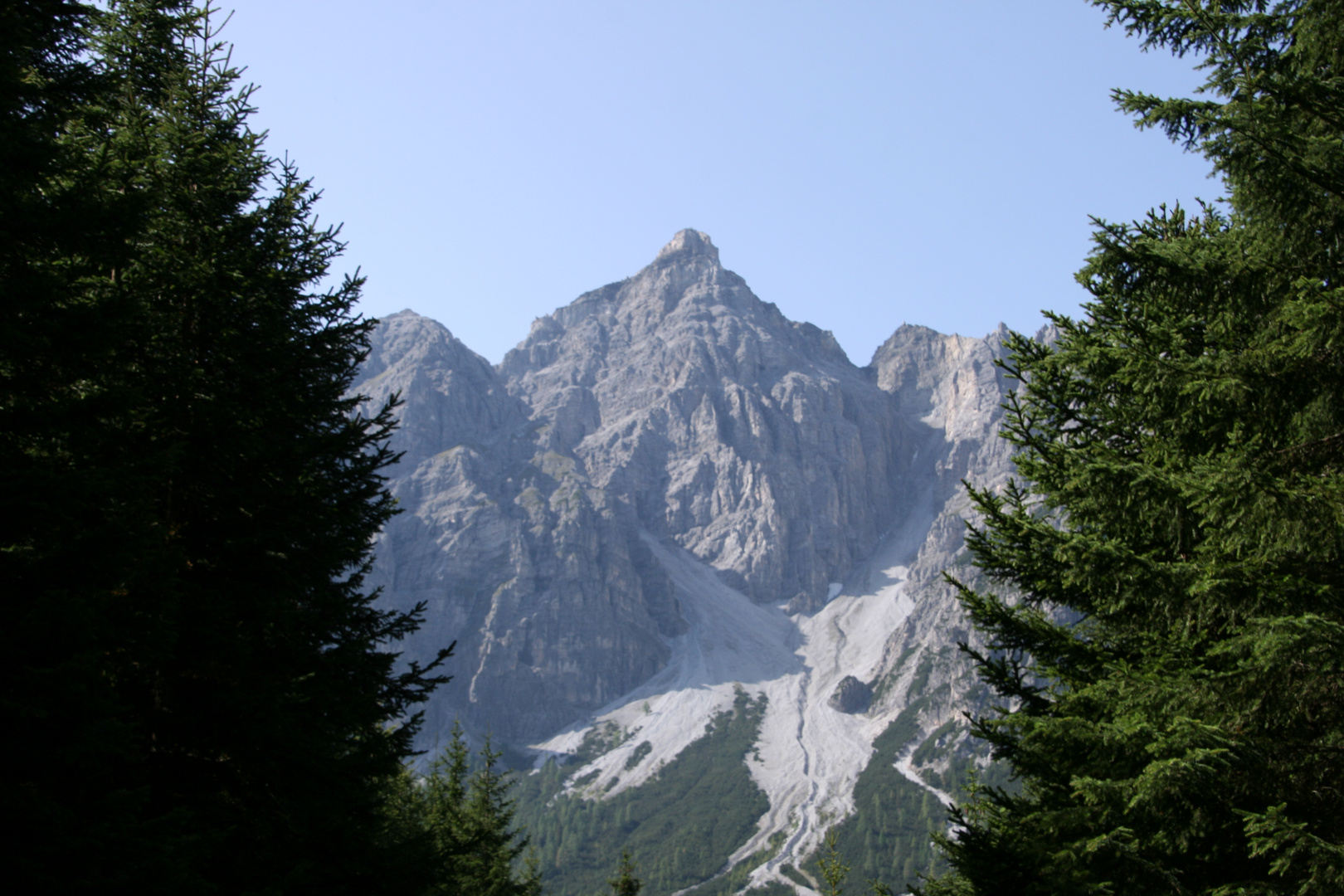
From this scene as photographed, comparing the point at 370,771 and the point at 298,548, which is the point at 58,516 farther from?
the point at 370,771

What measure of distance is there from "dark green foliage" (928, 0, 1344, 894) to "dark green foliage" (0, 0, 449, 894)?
29.5 feet

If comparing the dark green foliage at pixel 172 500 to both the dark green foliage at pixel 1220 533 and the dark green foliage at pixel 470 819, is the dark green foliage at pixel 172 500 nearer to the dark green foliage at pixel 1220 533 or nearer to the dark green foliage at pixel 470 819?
the dark green foliage at pixel 1220 533

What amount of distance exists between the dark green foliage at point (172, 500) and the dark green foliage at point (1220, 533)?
8984 millimetres

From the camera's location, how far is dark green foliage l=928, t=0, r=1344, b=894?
25.2 ft

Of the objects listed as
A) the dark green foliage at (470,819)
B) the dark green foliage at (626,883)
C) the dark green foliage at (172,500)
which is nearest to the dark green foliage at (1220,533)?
the dark green foliage at (172,500)

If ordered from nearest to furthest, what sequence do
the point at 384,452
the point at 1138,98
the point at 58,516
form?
the point at 58,516
the point at 1138,98
the point at 384,452

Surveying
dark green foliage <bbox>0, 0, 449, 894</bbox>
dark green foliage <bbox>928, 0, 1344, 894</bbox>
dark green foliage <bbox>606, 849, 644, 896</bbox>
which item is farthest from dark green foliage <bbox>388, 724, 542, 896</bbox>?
dark green foliage <bbox>928, 0, 1344, 894</bbox>

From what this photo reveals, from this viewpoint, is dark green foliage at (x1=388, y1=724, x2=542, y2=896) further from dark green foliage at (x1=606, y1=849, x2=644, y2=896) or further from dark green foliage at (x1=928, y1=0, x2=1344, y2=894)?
dark green foliage at (x1=928, y1=0, x2=1344, y2=894)

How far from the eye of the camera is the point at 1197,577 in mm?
8484

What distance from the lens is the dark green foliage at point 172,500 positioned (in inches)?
281

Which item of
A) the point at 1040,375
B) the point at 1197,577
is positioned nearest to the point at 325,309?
the point at 1040,375

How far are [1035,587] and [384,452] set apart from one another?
431 inches

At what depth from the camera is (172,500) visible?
1091 centimetres

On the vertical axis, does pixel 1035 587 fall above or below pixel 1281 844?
above
